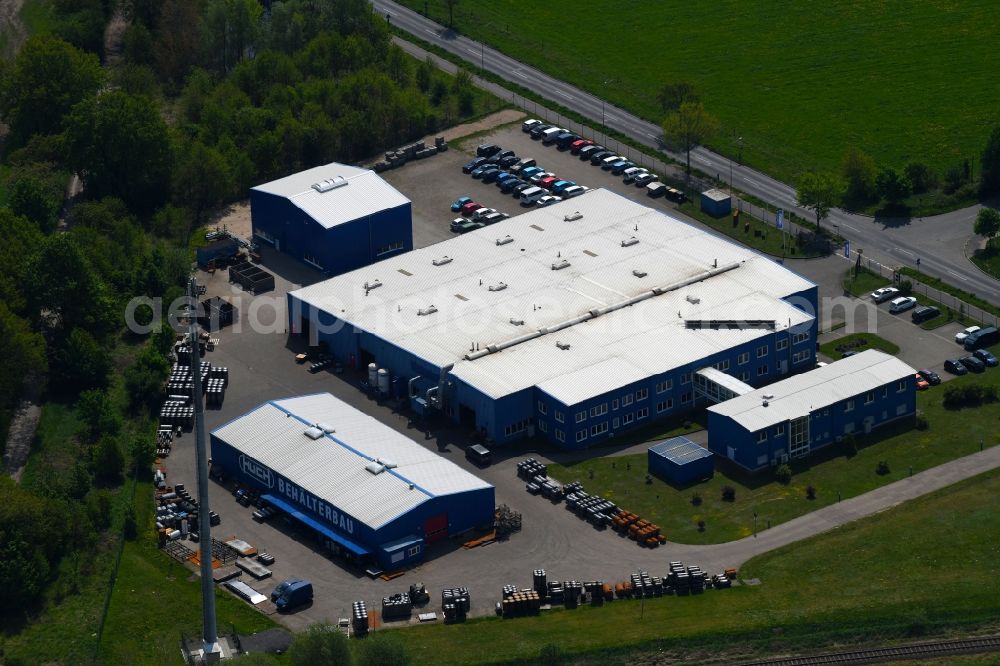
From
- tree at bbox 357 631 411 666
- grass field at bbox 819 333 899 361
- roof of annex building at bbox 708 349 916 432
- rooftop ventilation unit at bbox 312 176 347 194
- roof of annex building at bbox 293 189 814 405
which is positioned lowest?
grass field at bbox 819 333 899 361

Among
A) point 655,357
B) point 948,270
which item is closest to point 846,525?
point 655,357

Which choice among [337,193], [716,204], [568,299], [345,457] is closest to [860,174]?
[716,204]

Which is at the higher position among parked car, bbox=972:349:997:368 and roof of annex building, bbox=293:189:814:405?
roof of annex building, bbox=293:189:814:405

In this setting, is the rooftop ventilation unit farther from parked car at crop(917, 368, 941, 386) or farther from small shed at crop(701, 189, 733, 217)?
parked car at crop(917, 368, 941, 386)

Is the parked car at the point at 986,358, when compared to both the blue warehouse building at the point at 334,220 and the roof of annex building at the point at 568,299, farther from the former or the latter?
the blue warehouse building at the point at 334,220

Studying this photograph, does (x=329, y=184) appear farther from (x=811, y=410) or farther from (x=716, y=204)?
(x=811, y=410)

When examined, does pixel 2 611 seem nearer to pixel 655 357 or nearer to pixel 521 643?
pixel 521 643

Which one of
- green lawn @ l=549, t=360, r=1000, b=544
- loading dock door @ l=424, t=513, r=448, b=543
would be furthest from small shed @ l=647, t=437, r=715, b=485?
loading dock door @ l=424, t=513, r=448, b=543
